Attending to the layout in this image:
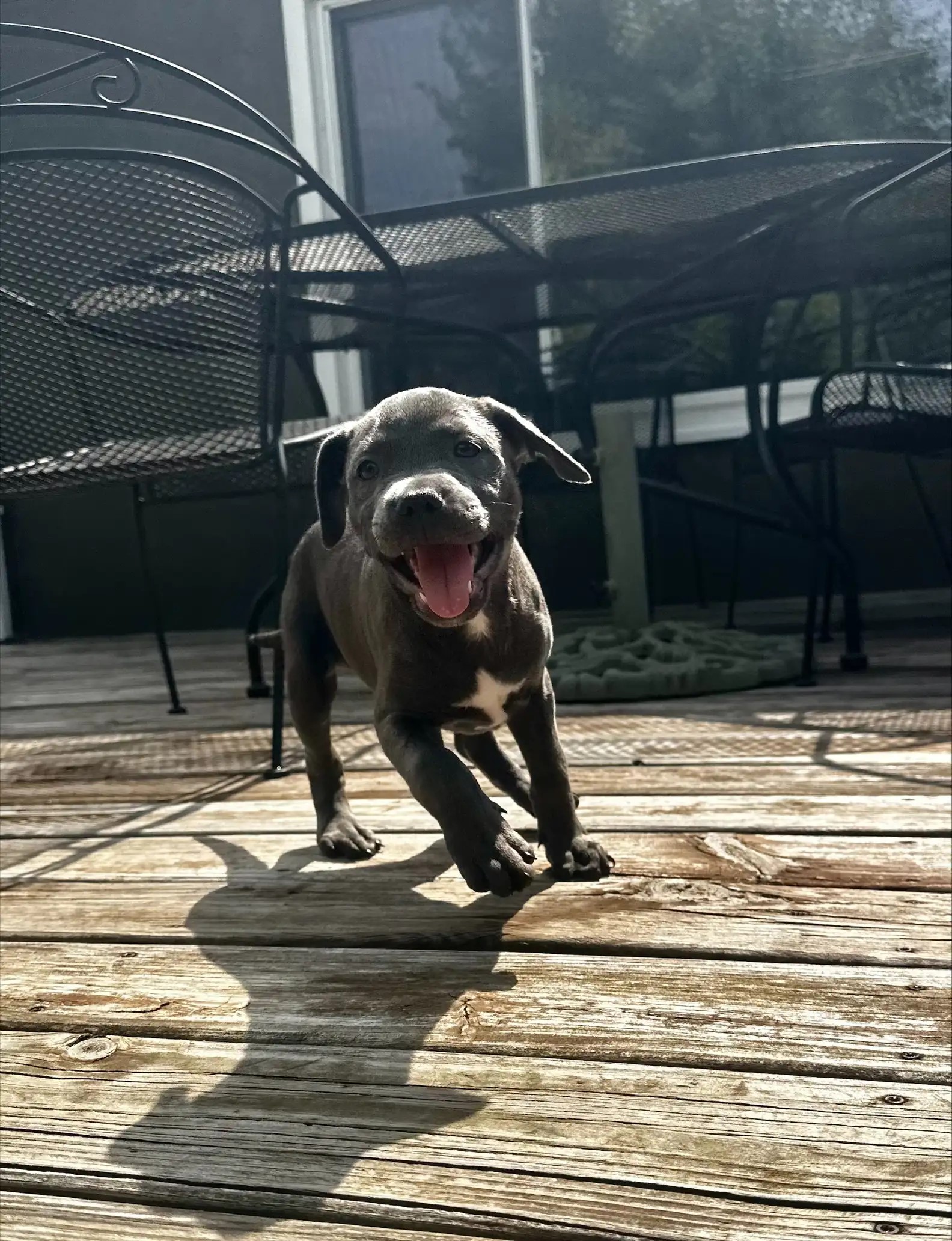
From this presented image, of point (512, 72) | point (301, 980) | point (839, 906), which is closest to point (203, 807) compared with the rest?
point (301, 980)

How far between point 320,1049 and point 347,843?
0.63 metres

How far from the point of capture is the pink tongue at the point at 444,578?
1.27m

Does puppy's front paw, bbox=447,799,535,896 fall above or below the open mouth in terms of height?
below

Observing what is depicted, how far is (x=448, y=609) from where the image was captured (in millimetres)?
1270

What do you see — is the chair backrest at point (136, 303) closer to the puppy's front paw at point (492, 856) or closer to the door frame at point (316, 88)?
the puppy's front paw at point (492, 856)

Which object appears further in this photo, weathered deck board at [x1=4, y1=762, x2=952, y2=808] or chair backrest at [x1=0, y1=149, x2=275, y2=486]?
chair backrest at [x1=0, y1=149, x2=275, y2=486]

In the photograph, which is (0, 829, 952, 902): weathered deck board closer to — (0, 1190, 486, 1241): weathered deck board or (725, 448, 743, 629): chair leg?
(0, 1190, 486, 1241): weathered deck board

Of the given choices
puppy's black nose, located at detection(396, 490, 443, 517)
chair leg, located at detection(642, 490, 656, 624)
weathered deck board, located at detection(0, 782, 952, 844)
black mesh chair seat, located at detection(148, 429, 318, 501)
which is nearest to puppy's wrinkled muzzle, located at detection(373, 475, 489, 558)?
puppy's black nose, located at detection(396, 490, 443, 517)

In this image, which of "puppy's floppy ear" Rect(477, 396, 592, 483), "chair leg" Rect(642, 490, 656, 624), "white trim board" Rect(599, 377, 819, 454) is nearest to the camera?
"puppy's floppy ear" Rect(477, 396, 592, 483)

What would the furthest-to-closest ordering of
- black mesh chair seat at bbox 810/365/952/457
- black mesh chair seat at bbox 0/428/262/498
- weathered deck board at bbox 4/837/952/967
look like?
black mesh chair seat at bbox 810/365/952/457 → black mesh chair seat at bbox 0/428/262/498 → weathered deck board at bbox 4/837/952/967

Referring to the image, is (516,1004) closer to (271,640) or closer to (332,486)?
(332,486)

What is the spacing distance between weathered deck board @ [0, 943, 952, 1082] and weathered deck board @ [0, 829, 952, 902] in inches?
10.9

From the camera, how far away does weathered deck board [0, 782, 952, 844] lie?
1.76 m

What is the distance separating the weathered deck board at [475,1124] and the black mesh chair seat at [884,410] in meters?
2.19
